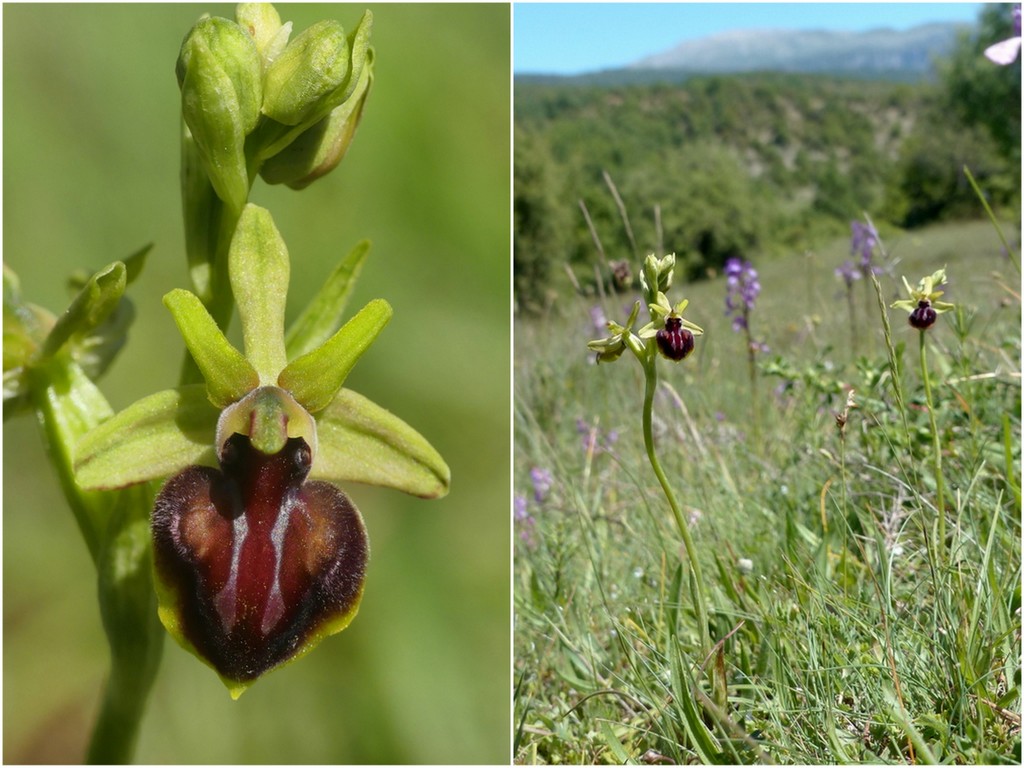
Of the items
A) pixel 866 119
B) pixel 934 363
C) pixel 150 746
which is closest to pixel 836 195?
pixel 866 119

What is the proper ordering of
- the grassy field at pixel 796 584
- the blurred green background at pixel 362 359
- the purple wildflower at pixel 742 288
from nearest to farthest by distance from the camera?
1. the grassy field at pixel 796 584
2. the blurred green background at pixel 362 359
3. the purple wildflower at pixel 742 288

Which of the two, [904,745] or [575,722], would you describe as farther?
[575,722]

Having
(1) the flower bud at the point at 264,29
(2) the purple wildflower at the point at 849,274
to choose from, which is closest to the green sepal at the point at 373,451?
(1) the flower bud at the point at 264,29

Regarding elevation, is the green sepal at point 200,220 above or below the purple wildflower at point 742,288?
above

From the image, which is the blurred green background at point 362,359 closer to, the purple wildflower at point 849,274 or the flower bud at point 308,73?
the purple wildflower at point 849,274

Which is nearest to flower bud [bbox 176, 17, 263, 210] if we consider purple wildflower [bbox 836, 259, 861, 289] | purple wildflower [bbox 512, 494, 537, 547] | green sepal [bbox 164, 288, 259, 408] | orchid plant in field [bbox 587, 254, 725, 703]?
green sepal [bbox 164, 288, 259, 408]

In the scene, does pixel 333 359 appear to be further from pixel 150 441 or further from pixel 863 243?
pixel 863 243

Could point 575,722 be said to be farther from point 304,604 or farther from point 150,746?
point 150,746
